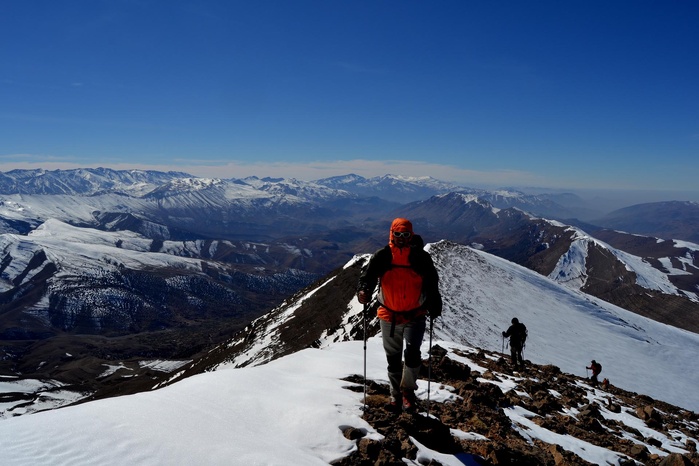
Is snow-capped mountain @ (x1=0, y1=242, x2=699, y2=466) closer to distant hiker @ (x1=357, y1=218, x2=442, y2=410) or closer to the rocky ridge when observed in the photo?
the rocky ridge

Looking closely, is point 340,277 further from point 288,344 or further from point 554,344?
point 554,344

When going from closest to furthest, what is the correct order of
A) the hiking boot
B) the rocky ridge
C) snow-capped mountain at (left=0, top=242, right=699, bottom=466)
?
snow-capped mountain at (left=0, top=242, right=699, bottom=466), the rocky ridge, the hiking boot

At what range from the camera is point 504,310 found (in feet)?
155

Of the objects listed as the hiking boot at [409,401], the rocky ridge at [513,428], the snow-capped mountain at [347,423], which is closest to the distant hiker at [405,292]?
the hiking boot at [409,401]

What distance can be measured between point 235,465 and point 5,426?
3.97 m

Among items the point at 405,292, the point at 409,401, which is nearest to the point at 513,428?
the point at 409,401

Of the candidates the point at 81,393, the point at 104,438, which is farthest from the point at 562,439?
the point at 81,393

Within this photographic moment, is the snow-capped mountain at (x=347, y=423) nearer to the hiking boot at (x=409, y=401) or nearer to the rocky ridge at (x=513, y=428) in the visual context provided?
the rocky ridge at (x=513, y=428)

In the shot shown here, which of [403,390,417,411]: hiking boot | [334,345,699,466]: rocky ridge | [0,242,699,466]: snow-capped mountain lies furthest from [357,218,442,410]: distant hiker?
[334,345,699,466]: rocky ridge

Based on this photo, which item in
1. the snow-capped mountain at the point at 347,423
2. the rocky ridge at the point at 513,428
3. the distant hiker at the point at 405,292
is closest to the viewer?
the snow-capped mountain at the point at 347,423

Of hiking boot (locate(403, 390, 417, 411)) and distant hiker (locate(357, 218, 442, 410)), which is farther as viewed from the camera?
hiking boot (locate(403, 390, 417, 411))

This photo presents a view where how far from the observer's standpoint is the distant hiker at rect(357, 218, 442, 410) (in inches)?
324

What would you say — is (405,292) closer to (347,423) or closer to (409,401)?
(409,401)

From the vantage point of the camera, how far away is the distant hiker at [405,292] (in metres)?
8.23
